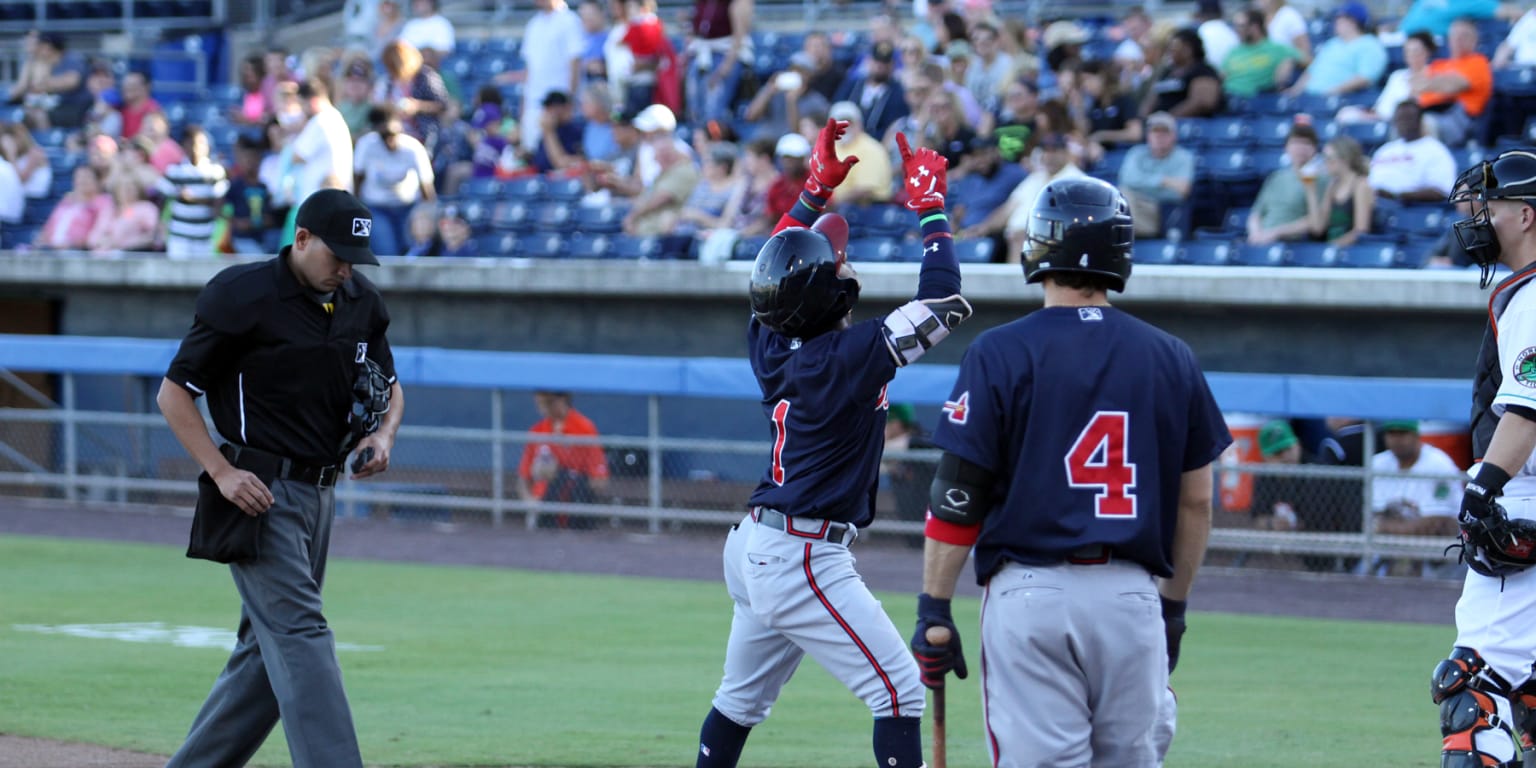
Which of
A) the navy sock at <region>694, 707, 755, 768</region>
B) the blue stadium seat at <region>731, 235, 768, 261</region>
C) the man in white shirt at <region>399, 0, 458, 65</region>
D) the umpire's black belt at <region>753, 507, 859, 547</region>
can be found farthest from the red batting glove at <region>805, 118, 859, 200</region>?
the man in white shirt at <region>399, 0, 458, 65</region>

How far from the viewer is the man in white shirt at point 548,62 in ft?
65.3

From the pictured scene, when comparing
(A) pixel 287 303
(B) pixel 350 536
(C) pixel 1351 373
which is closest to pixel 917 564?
(C) pixel 1351 373

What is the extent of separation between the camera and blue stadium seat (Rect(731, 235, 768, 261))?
16109 mm

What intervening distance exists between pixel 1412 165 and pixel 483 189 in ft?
28.5

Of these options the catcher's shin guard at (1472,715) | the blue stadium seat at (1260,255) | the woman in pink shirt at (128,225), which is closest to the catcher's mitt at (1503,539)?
the catcher's shin guard at (1472,715)

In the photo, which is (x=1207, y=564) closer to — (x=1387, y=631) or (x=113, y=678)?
(x=1387, y=631)

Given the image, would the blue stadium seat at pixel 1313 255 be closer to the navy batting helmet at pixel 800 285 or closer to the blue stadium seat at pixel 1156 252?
the blue stadium seat at pixel 1156 252

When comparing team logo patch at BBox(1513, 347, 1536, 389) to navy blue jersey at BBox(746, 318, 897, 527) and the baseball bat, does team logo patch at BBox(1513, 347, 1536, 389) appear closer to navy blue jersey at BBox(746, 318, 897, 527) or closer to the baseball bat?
navy blue jersey at BBox(746, 318, 897, 527)

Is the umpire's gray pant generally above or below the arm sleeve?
below

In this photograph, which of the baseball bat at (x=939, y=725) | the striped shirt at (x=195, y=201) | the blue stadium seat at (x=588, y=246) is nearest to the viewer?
the baseball bat at (x=939, y=725)

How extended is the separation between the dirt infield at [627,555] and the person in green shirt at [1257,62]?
16.1 ft

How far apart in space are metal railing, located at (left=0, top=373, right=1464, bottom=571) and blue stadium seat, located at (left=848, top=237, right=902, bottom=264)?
186 centimetres

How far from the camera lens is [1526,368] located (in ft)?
17.5

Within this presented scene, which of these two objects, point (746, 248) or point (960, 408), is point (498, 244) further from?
point (960, 408)
